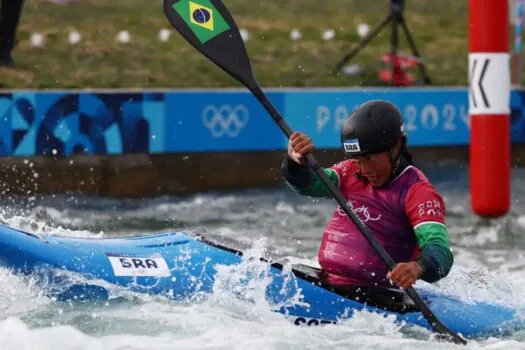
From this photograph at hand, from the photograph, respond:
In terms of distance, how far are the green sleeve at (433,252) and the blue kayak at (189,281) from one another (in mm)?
325

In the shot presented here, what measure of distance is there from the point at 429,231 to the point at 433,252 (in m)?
0.14

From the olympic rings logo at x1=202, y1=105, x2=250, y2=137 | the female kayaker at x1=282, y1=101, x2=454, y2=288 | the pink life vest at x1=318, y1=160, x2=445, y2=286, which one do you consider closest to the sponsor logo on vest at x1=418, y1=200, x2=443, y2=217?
the female kayaker at x1=282, y1=101, x2=454, y2=288

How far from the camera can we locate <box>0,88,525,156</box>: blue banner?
10.2 metres

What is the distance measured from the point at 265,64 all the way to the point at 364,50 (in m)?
1.41

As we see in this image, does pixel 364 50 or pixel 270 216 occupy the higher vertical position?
pixel 364 50

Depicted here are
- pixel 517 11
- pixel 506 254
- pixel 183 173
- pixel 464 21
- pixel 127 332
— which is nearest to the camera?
pixel 127 332

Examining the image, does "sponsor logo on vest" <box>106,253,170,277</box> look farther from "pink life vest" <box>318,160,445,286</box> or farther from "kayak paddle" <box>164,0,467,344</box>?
"kayak paddle" <box>164,0,467,344</box>

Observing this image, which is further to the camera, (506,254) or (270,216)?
(270,216)

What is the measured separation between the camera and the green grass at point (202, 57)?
13.2 meters

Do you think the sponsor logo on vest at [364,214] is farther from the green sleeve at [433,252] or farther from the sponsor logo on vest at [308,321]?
the sponsor logo on vest at [308,321]

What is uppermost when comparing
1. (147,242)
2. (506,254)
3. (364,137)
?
(364,137)

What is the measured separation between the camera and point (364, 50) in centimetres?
1498

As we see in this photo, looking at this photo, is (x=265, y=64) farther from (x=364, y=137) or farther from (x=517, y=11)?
(x=364, y=137)

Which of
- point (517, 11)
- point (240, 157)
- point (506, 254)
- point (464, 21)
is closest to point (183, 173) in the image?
point (240, 157)
